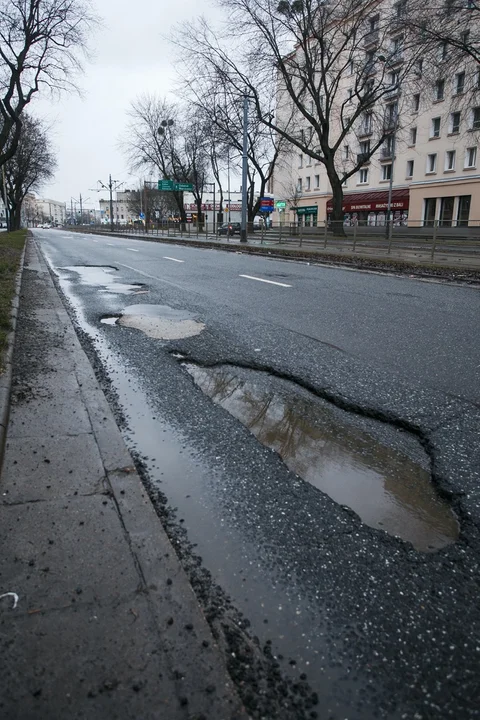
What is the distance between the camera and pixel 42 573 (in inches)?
73.6

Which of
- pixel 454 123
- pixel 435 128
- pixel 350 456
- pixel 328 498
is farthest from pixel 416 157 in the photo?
pixel 328 498

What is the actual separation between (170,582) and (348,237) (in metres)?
21.7

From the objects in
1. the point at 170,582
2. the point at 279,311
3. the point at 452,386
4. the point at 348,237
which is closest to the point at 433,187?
the point at 348,237

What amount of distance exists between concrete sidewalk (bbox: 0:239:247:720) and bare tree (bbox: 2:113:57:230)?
4503 centimetres

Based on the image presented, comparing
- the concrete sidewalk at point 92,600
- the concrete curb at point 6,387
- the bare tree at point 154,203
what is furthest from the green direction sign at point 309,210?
the concrete sidewalk at point 92,600

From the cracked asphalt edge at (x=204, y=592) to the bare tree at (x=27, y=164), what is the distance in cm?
4505

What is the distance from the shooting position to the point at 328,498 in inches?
99.0

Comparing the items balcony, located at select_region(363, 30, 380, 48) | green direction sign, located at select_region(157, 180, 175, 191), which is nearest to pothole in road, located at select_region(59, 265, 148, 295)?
balcony, located at select_region(363, 30, 380, 48)

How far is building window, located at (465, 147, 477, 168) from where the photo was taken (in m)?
38.1

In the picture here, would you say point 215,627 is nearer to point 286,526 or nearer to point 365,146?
point 286,526

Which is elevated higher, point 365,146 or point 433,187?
point 365,146

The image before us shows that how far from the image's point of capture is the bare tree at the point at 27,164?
147ft

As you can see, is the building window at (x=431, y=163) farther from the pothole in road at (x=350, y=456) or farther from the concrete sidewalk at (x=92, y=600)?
the concrete sidewalk at (x=92, y=600)

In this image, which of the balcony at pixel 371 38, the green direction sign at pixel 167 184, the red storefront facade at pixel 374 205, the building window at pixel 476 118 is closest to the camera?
the balcony at pixel 371 38
